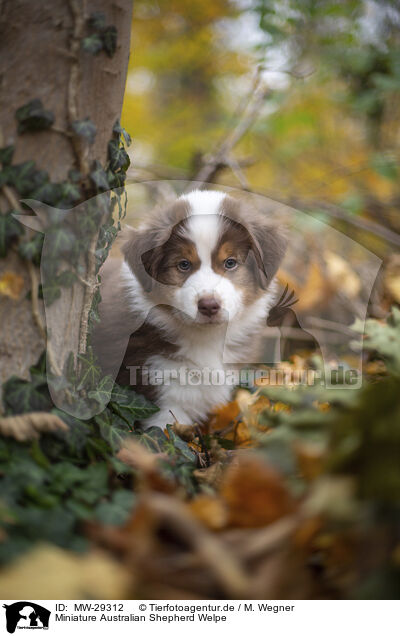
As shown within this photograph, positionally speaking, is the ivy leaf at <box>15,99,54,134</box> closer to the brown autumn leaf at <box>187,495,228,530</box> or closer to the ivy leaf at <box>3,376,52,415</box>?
the ivy leaf at <box>3,376,52,415</box>

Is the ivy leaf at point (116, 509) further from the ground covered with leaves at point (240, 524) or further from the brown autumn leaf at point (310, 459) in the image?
the brown autumn leaf at point (310, 459)

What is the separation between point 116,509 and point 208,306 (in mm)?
1256

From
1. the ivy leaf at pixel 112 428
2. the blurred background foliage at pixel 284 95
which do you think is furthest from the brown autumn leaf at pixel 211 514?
the blurred background foliage at pixel 284 95

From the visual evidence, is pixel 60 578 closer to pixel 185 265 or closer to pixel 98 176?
pixel 98 176

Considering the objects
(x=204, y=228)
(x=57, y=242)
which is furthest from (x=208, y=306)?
(x=57, y=242)

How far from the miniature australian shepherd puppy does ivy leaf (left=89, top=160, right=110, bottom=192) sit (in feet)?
2.71

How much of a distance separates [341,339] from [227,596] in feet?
9.07

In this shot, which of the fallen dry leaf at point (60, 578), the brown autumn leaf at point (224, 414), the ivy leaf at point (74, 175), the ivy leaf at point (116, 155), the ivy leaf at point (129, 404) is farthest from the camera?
the brown autumn leaf at point (224, 414)

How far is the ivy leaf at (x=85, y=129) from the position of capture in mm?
1678

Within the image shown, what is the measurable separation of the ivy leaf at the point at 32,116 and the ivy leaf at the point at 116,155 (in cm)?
24

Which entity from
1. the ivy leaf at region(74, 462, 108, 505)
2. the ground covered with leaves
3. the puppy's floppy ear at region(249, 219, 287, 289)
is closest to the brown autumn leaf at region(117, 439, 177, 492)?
the ground covered with leaves

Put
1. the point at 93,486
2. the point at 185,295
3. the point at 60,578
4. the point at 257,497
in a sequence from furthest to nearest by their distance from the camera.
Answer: the point at 185,295 < the point at 93,486 < the point at 257,497 < the point at 60,578

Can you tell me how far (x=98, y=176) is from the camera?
1.75m

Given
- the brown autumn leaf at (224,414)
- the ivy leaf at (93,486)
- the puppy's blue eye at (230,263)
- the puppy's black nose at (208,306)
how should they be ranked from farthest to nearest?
the brown autumn leaf at (224,414) → the puppy's blue eye at (230,263) → the puppy's black nose at (208,306) → the ivy leaf at (93,486)
